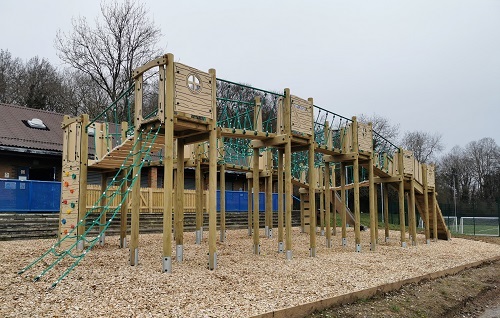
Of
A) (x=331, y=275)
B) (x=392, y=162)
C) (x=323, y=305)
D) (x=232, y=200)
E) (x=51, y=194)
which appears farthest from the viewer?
(x=232, y=200)

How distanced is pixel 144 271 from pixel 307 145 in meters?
6.09

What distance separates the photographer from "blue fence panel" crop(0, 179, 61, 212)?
17000 mm

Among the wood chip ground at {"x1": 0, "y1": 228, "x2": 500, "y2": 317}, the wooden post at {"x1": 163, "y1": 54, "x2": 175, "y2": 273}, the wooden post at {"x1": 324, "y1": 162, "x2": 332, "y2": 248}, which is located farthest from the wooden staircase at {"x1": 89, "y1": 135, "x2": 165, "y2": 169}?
the wooden post at {"x1": 324, "y1": 162, "x2": 332, "y2": 248}

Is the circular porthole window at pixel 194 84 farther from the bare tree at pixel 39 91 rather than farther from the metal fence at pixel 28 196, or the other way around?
the bare tree at pixel 39 91

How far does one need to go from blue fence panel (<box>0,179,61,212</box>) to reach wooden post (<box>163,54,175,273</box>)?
11.5 meters

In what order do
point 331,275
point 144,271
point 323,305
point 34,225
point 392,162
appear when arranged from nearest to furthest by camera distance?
point 323,305 < point 144,271 < point 331,275 < point 34,225 < point 392,162

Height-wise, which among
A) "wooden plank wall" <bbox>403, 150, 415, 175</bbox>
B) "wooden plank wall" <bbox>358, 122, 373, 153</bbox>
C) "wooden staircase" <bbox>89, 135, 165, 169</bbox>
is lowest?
"wooden staircase" <bbox>89, 135, 165, 169</bbox>

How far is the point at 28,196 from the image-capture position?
17.6 metres

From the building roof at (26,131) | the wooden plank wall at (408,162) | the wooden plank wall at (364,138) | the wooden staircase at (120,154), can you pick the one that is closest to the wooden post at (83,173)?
the wooden staircase at (120,154)

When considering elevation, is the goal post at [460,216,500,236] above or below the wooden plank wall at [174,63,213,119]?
below

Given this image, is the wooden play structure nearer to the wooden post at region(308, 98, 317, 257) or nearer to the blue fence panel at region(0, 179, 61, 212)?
the wooden post at region(308, 98, 317, 257)

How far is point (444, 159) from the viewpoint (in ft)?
205

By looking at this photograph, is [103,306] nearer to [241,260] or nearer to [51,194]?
[241,260]

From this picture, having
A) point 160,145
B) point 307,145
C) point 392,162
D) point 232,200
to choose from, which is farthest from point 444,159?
point 160,145
